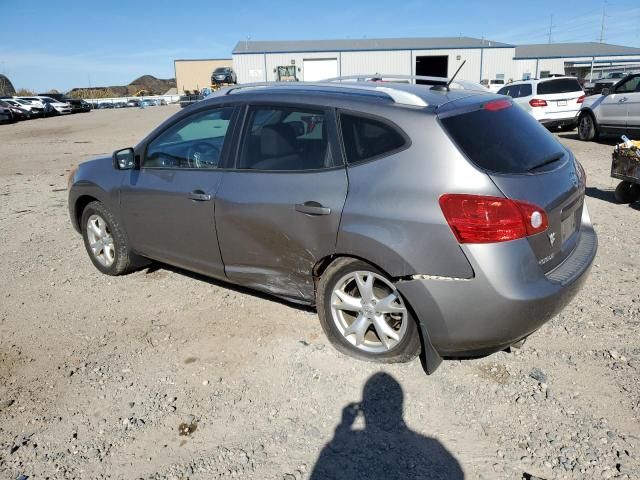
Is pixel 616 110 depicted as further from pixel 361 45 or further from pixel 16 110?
pixel 361 45

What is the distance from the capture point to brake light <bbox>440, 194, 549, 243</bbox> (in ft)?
8.77

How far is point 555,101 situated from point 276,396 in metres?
14.4

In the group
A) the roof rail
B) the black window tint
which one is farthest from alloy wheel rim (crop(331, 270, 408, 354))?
the roof rail

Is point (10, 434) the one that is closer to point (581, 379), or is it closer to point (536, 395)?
point (536, 395)

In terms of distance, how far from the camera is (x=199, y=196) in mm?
3805

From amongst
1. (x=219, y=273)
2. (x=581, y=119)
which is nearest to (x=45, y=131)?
(x=581, y=119)

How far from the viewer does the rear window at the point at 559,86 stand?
14.8m

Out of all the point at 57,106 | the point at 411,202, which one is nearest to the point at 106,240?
the point at 411,202

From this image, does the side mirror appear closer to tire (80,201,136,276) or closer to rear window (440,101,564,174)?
tire (80,201,136,276)

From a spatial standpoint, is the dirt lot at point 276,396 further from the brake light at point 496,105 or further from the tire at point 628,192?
the tire at point 628,192

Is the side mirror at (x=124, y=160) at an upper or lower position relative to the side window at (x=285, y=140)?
lower

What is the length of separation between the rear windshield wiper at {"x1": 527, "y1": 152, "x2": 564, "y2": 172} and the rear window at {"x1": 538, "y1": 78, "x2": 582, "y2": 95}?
13086 millimetres

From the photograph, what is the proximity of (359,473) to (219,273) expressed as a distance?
1.98m

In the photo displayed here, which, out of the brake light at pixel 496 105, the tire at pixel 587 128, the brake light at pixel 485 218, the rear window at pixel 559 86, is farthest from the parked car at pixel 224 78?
the brake light at pixel 485 218
